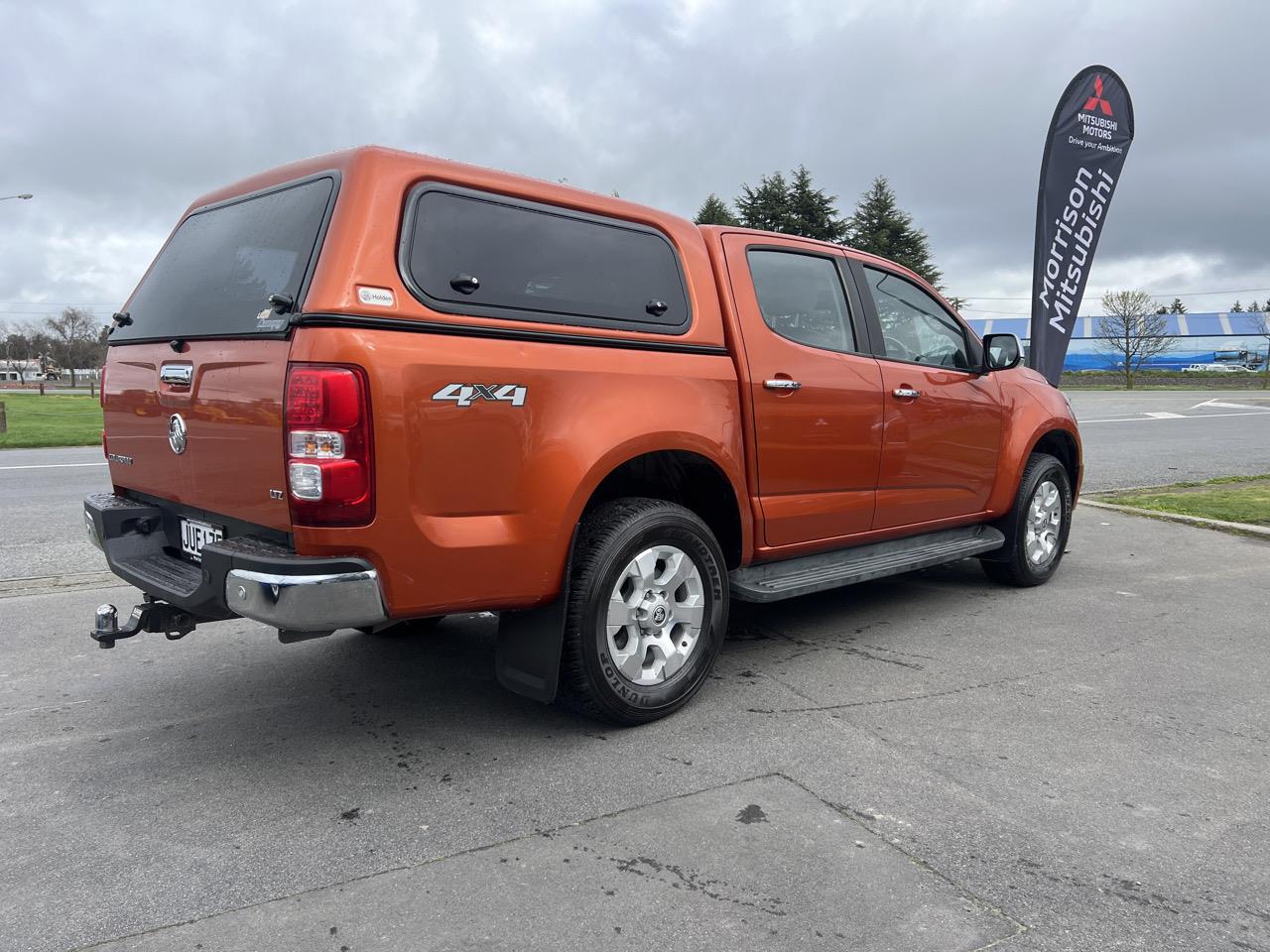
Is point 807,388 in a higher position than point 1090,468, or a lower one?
higher

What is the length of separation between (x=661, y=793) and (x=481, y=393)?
4.53 feet

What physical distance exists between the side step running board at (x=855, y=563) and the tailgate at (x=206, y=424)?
1.97 m

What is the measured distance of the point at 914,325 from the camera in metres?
5.04

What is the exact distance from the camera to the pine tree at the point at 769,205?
43.0 metres

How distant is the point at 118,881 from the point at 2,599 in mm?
3560

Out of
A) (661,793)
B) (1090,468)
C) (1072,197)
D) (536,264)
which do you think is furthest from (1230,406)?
(661,793)

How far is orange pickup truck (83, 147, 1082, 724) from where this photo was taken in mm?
2850

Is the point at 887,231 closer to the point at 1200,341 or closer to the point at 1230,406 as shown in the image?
the point at 1230,406

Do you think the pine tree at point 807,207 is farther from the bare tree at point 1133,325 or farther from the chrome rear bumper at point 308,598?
the chrome rear bumper at point 308,598

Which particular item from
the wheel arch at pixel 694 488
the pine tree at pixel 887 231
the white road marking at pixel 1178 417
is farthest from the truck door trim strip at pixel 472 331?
the pine tree at pixel 887 231

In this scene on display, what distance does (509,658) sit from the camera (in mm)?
3418

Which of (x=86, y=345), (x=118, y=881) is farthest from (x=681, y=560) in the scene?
(x=86, y=345)

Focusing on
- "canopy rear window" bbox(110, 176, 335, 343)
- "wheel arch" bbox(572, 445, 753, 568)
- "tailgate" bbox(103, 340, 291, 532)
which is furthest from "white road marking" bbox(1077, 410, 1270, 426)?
"tailgate" bbox(103, 340, 291, 532)

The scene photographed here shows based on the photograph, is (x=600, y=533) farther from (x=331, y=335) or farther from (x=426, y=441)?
(x=331, y=335)
